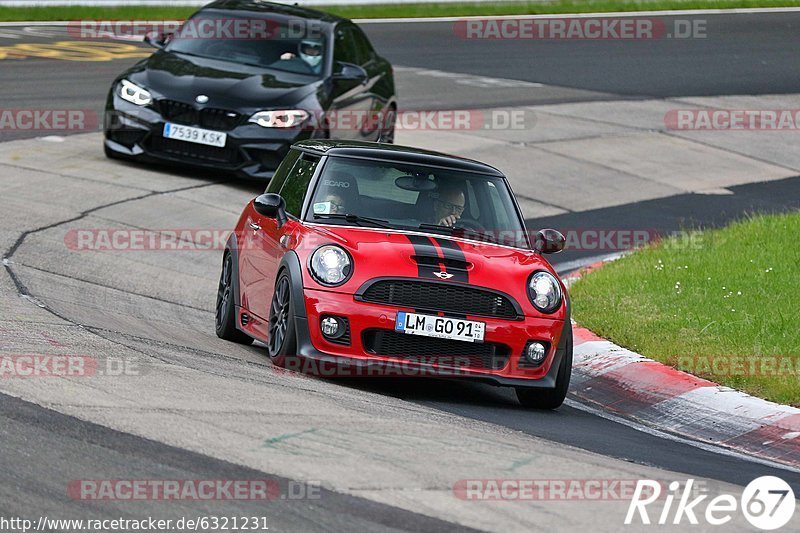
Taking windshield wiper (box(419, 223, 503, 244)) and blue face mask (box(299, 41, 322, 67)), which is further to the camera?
blue face mask (box(299, 41, 322, 67))

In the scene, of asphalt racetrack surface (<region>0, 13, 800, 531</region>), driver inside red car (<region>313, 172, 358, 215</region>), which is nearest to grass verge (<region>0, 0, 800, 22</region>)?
asphalt racetrack surface (<region>0, 13, 800, 531</region>)

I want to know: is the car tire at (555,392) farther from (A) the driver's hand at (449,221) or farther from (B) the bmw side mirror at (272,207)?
(B) the bmw side mirror at (272,207)

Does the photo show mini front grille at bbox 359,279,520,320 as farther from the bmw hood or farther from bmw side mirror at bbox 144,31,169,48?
bmw side mirror at bbox 144,31,169,48

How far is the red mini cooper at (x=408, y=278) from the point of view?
8078 millimetres

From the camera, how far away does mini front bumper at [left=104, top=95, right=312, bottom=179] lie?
14.8 meters

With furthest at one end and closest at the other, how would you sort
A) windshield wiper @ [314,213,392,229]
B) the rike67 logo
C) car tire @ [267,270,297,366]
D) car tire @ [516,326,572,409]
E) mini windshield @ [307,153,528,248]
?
mini windshield @ [307,153,528,248] → windshield wiper @ [314,213,392,229] → car tire @ [516,326,572,409] → car tire @ [267,270,297,366] → the rike67 logo

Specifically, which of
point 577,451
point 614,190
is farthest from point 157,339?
point 614,190

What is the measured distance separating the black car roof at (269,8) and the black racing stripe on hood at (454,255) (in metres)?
8.48

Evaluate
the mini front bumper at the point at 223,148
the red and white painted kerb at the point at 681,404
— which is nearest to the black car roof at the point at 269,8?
the mini front bumper at the point at 223,148

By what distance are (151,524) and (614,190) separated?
1268 centimetres

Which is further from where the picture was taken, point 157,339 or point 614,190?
point 614,190

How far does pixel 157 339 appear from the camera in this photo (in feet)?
29.3

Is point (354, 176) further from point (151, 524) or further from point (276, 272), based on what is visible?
point (151, 524)

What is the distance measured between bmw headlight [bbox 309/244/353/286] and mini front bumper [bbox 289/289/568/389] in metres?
0.09
